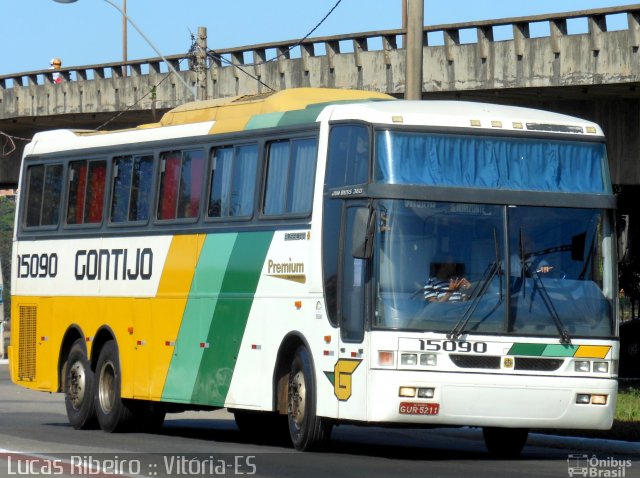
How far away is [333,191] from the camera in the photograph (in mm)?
15312

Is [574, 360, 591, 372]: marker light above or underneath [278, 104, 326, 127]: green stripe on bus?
underneath

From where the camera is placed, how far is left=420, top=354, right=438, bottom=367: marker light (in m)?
14.5

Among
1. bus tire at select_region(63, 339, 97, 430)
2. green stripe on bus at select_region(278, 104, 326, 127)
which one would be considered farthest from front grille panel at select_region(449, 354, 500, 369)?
bus tire at select_region(63, 339, 97, 430)

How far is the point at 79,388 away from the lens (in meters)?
20.2

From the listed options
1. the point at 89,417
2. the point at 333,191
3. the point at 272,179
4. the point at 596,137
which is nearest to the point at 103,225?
the point at 89,417

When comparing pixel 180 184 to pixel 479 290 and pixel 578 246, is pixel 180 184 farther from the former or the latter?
pixel 578 246

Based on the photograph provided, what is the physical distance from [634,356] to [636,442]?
86.6 feet

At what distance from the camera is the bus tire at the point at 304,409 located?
605 inches

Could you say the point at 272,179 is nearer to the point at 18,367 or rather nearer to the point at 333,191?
the point at 333,191

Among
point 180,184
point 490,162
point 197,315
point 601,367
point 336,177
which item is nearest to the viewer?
point 601,367

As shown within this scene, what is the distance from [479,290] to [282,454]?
2.49 meters

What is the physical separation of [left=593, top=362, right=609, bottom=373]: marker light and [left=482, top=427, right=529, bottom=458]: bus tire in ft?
4.72

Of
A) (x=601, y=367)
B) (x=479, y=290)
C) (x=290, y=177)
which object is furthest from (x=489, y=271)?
(x=290, y=177)

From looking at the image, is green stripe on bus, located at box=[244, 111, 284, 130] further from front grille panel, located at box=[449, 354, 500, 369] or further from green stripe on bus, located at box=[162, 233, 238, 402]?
front grille panel, located at box=[449, 354, 500, 369]
